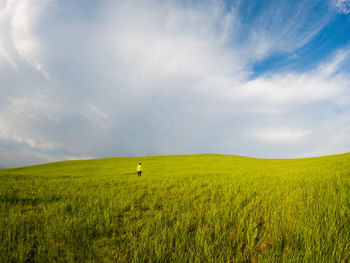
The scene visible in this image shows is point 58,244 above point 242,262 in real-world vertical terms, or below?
above

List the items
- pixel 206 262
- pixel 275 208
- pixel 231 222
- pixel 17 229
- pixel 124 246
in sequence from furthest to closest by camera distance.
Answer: pixel 275 208, pixel 231 222, pixel 17 229, pixel 124 246, pixel 206 262

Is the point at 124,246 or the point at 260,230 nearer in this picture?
the point at 124,246

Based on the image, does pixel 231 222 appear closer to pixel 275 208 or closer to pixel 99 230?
pixel 275 208

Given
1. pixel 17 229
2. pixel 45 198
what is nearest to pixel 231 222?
pixel 17 229

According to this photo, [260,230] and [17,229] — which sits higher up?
[17,229]

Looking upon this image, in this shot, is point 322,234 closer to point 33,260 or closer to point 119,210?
point 119,210

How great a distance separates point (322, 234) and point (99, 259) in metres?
3.95

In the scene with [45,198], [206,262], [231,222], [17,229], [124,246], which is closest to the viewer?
[206,262]

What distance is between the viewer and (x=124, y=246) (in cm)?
296

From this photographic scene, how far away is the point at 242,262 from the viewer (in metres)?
2.61

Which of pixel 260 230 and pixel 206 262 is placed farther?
pixel 260 230

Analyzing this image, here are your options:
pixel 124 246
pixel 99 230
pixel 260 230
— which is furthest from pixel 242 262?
pixel 99 230

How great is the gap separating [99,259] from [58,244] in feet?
3.27

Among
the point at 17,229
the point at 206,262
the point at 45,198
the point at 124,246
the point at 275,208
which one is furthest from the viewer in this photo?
the point at 45,198
